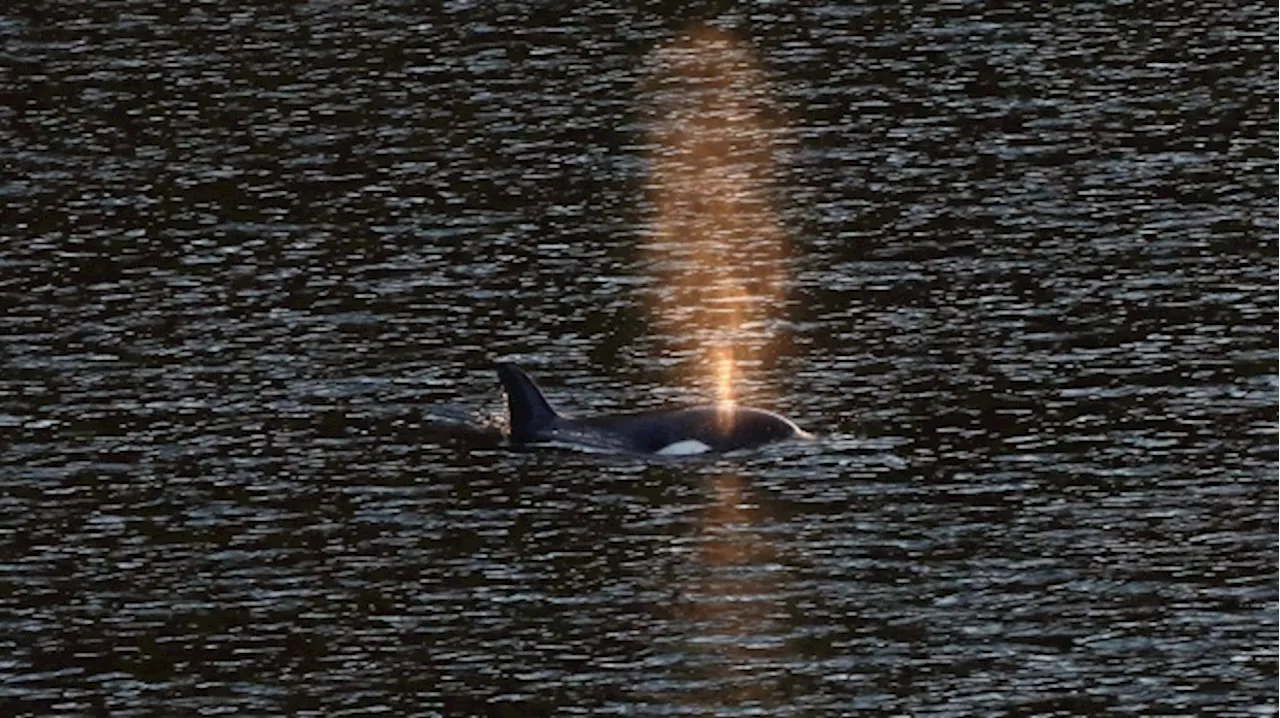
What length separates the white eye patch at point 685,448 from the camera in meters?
55.2

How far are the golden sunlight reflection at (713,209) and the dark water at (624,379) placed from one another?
54 cm

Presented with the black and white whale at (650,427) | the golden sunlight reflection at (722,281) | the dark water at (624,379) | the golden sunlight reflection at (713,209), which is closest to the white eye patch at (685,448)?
the black and white whale at (650,427)

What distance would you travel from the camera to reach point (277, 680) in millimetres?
44250

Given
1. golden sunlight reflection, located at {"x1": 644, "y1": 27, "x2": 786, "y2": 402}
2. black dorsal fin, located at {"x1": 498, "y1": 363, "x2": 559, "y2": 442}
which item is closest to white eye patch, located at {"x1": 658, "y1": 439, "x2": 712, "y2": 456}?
black dorsal fin, located at {"x1": 498, "y1": 363, "x2": 559, "y2": 442}

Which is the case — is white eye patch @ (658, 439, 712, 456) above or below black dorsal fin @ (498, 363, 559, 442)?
below

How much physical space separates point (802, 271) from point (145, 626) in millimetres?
24291

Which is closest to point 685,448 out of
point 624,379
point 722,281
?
point 624,379

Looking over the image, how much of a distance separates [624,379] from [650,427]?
5230mm

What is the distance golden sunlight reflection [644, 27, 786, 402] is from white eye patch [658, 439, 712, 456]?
4.34m

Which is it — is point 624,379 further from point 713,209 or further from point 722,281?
point 713,209

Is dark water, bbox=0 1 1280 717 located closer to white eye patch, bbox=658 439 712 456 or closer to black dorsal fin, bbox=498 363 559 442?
black dorsal fin, bbox=498 363 559 442

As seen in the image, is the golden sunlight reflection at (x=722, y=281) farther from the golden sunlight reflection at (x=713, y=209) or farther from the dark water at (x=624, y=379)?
the dark water at (x=624, y=379)

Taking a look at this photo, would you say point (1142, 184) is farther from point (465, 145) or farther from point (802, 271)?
point (465, 145)

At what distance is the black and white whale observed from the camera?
55375 mm
